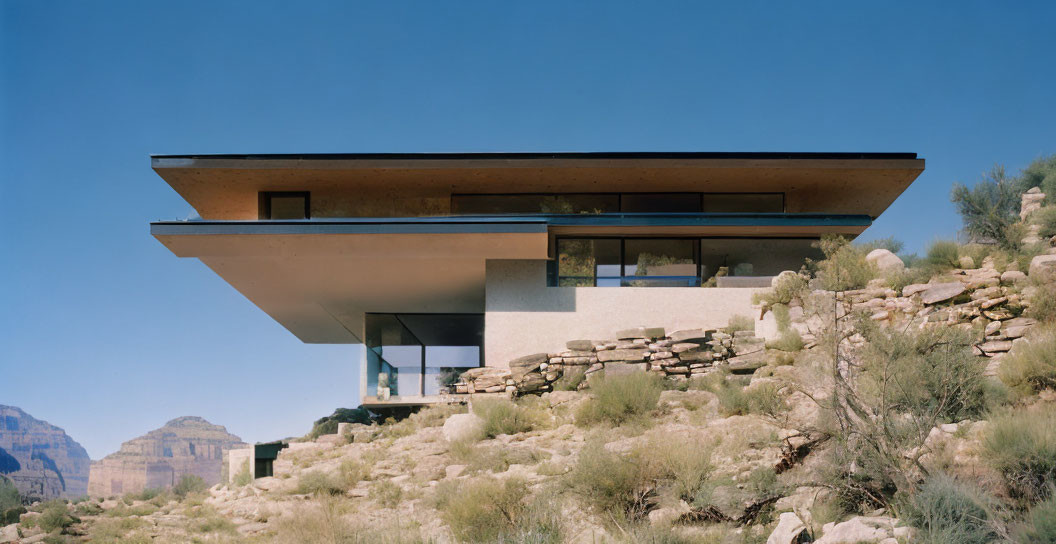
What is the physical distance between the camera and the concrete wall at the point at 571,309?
65.1 feet

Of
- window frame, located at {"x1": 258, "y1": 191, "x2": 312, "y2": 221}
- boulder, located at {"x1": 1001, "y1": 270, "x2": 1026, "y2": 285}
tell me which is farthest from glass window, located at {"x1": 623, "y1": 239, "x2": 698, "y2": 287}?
window frame, located at {"x1": 258, "y1": 191, "x2": 312, "y2": 221}

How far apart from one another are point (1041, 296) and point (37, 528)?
18.5m

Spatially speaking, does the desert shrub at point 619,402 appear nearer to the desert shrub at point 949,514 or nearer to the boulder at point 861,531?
the boulder at point 861,531

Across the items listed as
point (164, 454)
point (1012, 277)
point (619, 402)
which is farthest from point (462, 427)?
point (164, 454)

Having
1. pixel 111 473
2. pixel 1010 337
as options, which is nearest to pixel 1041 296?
pixel 1010 337

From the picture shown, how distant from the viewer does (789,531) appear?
8.53 meters

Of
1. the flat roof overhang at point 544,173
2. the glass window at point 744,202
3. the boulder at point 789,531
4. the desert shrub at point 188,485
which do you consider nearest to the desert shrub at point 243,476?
the desert shrub at point 188,485

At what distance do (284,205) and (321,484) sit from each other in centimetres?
1015

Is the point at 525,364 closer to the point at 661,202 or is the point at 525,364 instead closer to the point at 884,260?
the point at 661,202

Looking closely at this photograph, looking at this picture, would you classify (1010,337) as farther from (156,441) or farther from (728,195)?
(156,441)

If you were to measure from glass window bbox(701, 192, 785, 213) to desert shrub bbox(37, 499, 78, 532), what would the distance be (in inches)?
651

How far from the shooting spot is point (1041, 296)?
1272 centimetres

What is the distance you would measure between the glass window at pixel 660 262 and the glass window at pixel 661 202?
113cm

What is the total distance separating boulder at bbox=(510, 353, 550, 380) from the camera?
1816 centimetres
